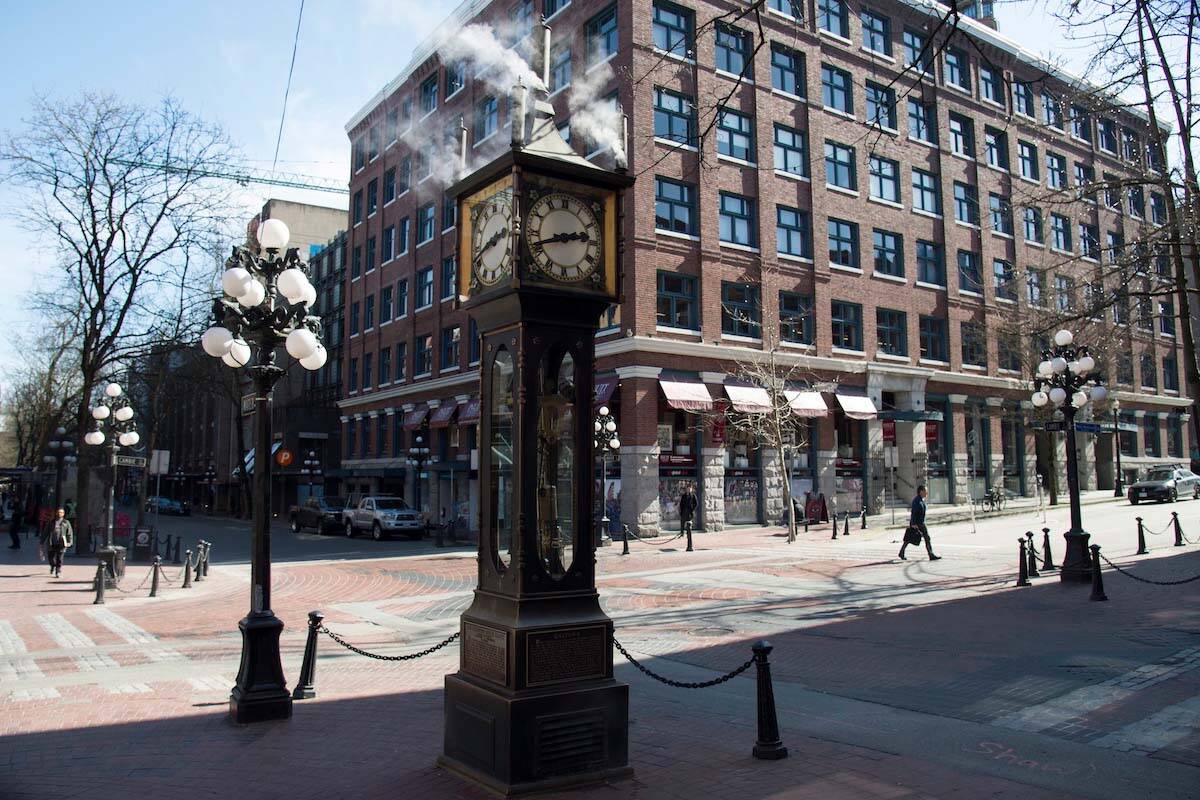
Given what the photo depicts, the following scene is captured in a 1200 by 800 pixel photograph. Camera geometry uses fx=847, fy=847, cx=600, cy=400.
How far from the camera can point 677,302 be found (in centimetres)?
2977

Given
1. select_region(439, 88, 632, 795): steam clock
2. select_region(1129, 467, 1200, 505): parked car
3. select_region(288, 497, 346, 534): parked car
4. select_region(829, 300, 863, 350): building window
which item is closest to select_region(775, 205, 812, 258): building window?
select_region(829, 300, 863, 350): building window

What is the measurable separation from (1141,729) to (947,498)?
31587mm

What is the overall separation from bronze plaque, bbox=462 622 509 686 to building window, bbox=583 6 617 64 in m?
25.8

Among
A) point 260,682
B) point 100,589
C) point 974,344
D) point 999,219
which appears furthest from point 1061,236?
point 260,682

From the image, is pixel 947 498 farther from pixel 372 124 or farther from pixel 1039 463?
pixel 372 124

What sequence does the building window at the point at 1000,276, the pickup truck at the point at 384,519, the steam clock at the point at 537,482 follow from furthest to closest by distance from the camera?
1. the building window at the point at 1000,276
2. the pickup truck at the point at 384,519
3. the steam clock at the point at 537,482

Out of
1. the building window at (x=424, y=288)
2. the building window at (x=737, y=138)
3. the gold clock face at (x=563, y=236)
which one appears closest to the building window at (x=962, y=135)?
the building window at (x=737, y=138)

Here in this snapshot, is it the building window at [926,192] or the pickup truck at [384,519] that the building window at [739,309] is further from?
the pickup truck at [384,519]

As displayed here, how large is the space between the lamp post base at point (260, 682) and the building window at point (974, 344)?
36430 mm

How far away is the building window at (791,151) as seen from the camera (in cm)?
3272

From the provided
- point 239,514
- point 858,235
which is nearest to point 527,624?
point 858,235

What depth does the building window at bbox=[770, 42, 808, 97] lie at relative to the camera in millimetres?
32844

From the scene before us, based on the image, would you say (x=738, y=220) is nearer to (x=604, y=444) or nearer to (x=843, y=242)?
(x=843, y=242)

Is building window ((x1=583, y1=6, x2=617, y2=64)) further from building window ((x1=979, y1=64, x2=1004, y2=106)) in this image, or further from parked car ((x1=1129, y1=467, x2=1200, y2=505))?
parked car ((x1=1129, y1=467, x2=1200, y2=505))
